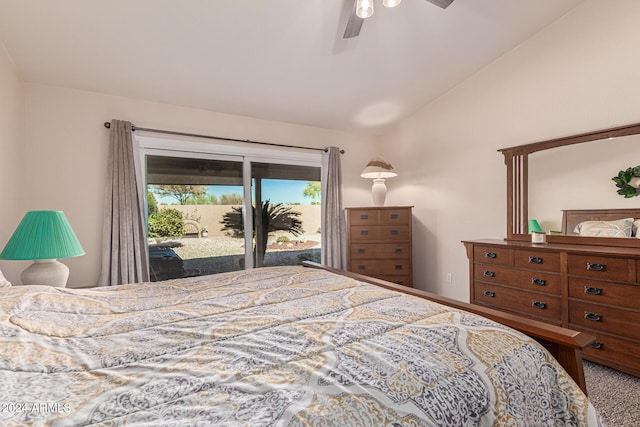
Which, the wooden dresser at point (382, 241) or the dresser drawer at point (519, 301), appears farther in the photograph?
the wooden dresser at point (382, 241)

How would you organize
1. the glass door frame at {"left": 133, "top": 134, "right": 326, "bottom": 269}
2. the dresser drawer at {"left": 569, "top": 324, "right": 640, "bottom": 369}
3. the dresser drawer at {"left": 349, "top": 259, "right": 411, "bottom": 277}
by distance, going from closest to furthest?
the dresser drawer at {"left": 569, "top": 324, "right": 640, "bottom": 369} → the glass door frame at {"left": 133, "top": 134, "right": 326, "bottom": 269} → the dresser drawer at {"left": 349, "top": 259, "right": 411, "bottom": 277}

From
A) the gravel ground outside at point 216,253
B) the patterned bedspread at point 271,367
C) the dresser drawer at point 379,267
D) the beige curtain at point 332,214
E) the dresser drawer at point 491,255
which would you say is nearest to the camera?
the patterned bedspread at point 271,367

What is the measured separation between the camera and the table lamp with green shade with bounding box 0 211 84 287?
1804 mm

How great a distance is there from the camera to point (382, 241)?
3.65 m

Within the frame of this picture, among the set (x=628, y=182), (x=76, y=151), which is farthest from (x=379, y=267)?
(x=76, y=151)

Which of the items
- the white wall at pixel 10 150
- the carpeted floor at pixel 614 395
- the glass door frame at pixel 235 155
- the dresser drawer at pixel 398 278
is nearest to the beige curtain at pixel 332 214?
the glass door frame at pixel 235 155

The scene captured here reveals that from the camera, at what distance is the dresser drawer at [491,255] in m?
2.61


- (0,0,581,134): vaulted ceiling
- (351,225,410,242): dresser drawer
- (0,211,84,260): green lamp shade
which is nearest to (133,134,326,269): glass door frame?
(0,0,581,134): vaulted ceiling

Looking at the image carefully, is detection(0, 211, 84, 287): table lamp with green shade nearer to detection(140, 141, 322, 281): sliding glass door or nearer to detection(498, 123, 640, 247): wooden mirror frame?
detection(140, 141, 322, 281): sliding glass door

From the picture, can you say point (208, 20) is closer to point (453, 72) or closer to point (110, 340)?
point (110, 340)

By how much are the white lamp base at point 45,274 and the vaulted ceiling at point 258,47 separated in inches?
60.1

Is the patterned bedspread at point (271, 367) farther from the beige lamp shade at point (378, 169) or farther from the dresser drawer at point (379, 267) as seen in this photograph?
the beige lamp shade at point (378, 169)

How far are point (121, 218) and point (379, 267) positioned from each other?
8.85 feet

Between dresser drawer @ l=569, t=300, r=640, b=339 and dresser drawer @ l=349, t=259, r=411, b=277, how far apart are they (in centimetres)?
167
